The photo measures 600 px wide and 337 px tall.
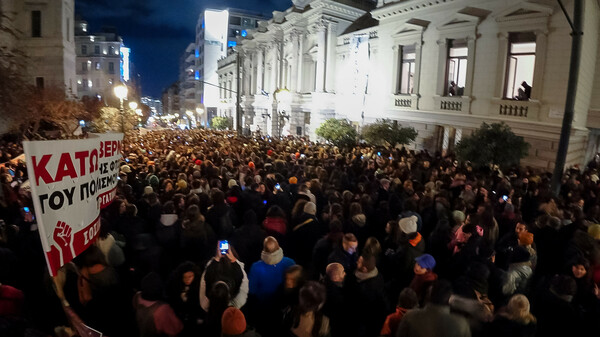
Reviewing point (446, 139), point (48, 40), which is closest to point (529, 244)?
point (446, 139)

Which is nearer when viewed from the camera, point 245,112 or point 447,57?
point 447,57

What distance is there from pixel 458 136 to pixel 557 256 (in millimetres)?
14320

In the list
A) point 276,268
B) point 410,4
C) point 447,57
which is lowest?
point 276,268

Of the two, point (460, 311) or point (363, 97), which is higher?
point (363, 97)

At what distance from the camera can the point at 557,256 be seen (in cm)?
621

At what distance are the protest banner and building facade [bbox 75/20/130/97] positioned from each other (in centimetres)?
7985

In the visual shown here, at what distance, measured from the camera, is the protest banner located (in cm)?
336

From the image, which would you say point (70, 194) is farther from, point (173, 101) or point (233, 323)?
point (173, 101)

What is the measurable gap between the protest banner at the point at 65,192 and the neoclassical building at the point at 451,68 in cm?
1590

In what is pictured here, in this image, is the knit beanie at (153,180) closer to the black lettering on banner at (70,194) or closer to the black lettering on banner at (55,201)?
the black lettering on banner at (70,194)

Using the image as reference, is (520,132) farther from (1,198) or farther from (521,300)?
(1,198)

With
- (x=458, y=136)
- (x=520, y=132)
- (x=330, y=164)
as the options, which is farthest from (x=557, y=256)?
(x=458, y=136)

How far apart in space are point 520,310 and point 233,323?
8.35 feet

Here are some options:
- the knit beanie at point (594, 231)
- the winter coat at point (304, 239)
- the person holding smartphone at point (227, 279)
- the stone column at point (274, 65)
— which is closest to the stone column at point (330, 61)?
the stone column at point (274, 65)
